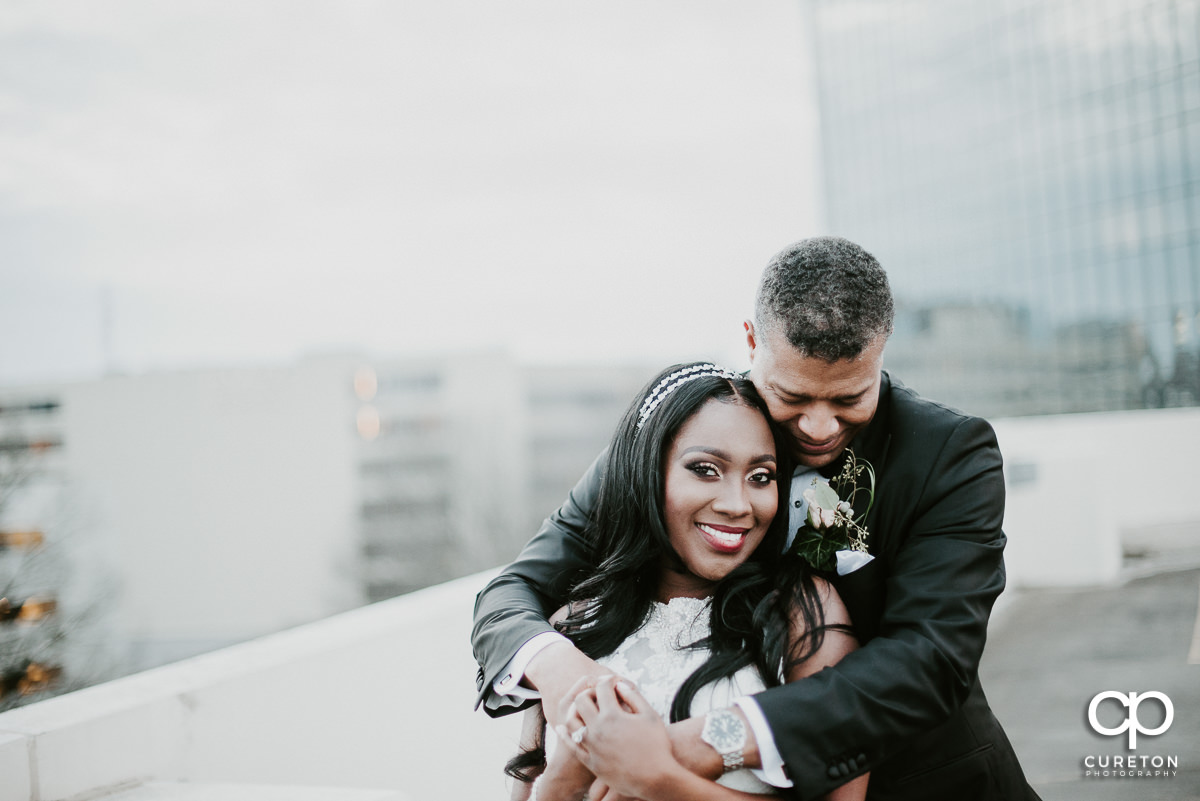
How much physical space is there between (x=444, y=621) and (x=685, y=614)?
155 cm

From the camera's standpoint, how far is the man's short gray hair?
76.6 inches

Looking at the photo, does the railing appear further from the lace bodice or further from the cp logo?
the cp logo

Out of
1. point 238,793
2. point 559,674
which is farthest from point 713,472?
point 238,793

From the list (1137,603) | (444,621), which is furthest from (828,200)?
(444,621)

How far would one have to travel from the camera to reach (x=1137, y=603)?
661 centimetres

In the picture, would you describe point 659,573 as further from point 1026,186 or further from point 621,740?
point 1026,186

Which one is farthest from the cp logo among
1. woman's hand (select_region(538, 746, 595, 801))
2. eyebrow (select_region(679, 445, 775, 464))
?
woman's hand (select_region(538, 746, 595, 801))

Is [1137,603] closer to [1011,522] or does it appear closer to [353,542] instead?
[1011,522]

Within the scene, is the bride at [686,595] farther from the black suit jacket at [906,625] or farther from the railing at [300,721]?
the railing at [300,721]

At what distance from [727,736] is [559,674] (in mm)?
362

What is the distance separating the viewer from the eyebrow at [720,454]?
1984 mm

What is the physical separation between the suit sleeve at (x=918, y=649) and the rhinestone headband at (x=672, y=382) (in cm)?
51

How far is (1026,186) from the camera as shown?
43781 mm

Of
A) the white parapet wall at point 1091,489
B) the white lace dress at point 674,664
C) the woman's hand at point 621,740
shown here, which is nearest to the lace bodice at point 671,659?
→ the white lace dress at point 674,664
